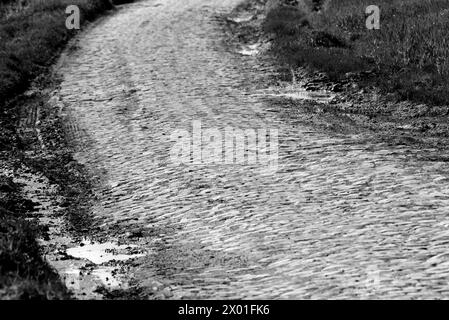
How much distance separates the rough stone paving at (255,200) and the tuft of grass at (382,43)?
2735 mm

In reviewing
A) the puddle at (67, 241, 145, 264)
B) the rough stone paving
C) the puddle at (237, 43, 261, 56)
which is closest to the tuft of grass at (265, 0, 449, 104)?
the puddle at (237, 43, 261, 56)

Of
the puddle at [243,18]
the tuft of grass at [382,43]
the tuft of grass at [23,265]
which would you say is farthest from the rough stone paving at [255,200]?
the puddle at [243,18]

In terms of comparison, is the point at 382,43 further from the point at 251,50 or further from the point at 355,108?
the point at 251,50

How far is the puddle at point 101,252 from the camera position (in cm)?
1496

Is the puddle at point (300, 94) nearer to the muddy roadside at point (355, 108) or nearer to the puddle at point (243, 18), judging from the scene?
the muddy roadside at point (355, 108)

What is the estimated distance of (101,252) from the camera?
50.6ft

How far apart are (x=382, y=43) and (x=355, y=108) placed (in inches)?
212

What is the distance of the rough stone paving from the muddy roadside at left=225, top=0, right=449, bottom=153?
0.63 metres

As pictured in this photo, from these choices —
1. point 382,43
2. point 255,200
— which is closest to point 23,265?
point 255,200

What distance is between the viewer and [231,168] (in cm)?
1939

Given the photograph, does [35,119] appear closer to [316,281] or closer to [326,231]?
[326,231]

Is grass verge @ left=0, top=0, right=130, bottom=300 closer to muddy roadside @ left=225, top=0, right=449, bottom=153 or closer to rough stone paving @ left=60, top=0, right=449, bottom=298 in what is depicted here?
rough stone paving @ left=60, top=0, right=449, bottom=298

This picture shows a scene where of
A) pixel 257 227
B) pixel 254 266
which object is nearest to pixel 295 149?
pixel 257 227

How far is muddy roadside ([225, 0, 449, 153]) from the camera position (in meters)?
21.0
